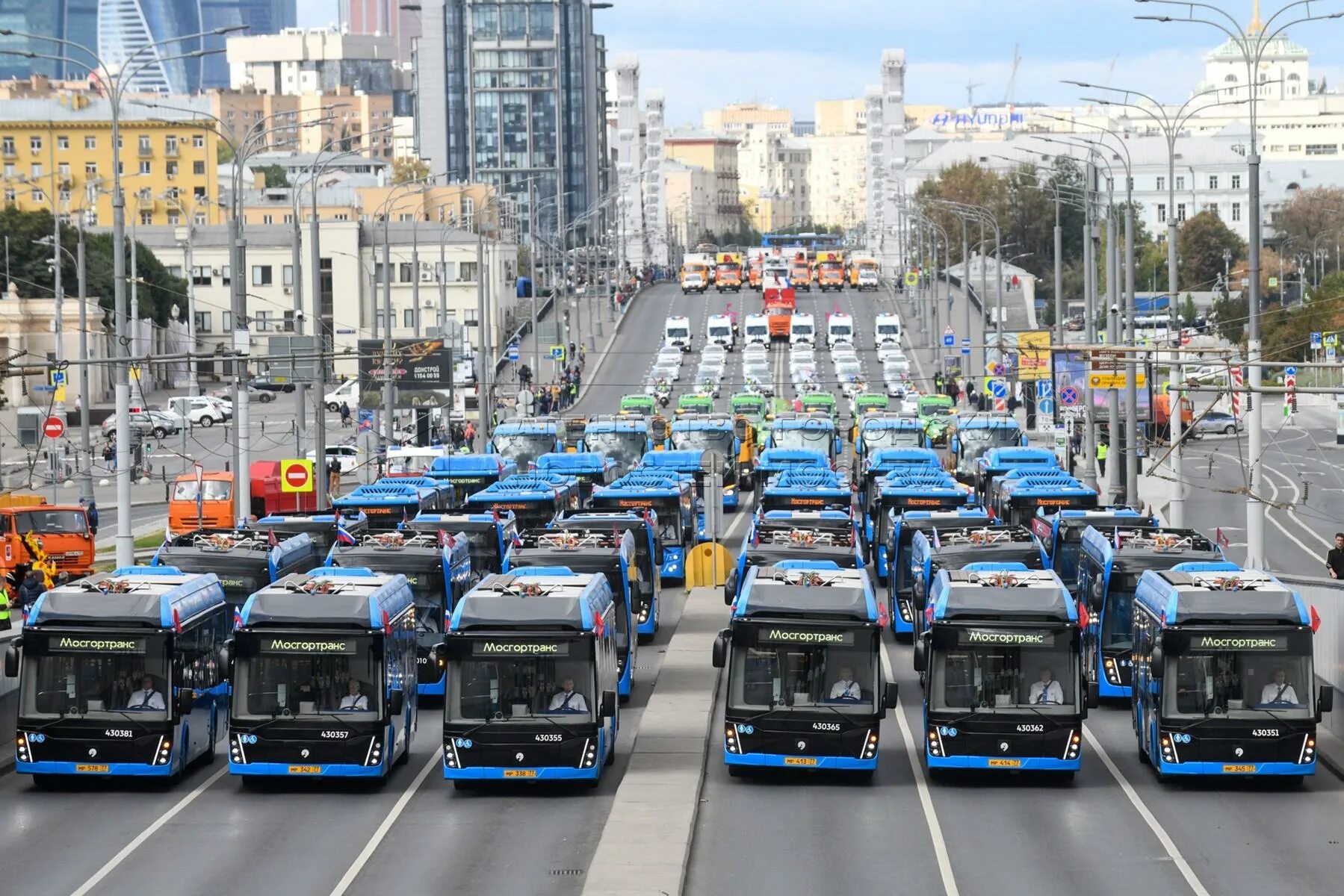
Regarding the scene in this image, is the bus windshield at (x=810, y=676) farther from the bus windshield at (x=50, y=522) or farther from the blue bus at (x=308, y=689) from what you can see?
the bus windshield at (x=50, y=522)

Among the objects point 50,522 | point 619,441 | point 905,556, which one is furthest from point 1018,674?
point 619,441

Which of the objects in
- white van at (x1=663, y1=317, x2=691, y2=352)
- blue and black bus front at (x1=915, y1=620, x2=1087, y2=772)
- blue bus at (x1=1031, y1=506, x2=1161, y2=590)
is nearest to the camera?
blue and black bus front at (x1=915, y1=620, x2=1087, y2=772)

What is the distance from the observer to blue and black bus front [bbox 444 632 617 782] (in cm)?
2236

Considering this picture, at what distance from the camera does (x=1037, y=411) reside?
77750 mm

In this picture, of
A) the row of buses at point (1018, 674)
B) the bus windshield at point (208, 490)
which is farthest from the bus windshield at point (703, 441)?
the row of buses at point (1018, 674)

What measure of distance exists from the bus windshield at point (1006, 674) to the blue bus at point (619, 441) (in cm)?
3214

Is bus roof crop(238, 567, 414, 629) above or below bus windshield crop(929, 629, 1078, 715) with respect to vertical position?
above

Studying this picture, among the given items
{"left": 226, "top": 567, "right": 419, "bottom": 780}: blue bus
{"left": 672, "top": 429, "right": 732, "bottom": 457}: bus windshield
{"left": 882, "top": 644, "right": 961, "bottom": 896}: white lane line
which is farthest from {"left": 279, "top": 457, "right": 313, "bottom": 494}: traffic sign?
{"left": 226, "top": 567, "right": 419, "bottom": 780}: blue bus

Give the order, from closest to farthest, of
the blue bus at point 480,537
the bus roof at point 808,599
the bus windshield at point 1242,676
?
1. the bus windshield at point 1242,676
2. the bus roof at point 808,599
3. the blue bus at point 480,537

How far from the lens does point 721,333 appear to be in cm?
11519

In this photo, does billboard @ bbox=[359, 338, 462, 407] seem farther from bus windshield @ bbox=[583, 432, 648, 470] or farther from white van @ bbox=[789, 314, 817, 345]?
white van @ bbox=[789, 314, 817, 345]

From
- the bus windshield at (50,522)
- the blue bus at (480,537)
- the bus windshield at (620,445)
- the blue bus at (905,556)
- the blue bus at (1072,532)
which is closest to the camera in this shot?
the blue bus at (1072,532)

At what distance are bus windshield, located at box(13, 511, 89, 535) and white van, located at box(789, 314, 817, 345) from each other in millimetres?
73536

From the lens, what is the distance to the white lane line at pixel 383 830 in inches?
745
